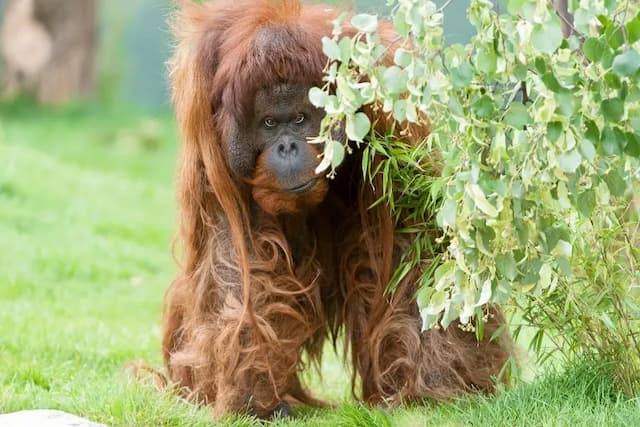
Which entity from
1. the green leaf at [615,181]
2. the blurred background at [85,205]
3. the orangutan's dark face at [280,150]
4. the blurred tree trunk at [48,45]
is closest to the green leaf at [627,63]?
the green leaf at [615,181]

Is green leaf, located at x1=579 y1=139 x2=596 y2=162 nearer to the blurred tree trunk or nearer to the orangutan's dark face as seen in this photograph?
the orangutan's dark face

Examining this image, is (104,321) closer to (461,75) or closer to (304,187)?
(304,187)

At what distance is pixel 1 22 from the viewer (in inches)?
651

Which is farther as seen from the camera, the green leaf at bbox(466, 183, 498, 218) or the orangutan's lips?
the orangutan's lips

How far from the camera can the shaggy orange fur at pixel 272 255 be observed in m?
3.88

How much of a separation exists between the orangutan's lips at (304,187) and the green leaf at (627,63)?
4.26 feet

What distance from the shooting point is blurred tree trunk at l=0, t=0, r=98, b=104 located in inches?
607

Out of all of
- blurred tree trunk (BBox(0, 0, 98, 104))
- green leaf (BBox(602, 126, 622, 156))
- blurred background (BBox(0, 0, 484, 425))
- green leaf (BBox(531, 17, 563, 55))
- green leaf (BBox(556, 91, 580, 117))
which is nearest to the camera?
green leaf (BBox(531, 17, 563, 55))

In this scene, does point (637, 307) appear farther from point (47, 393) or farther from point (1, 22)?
point (1, 22)

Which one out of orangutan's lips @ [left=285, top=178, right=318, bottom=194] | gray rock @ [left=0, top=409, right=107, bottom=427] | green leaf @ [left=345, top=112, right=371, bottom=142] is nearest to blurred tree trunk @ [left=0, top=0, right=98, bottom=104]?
orangutan's lips @ [left=285, top=178, right=318, bottom=194]

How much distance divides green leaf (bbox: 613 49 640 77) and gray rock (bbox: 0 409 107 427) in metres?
1.81

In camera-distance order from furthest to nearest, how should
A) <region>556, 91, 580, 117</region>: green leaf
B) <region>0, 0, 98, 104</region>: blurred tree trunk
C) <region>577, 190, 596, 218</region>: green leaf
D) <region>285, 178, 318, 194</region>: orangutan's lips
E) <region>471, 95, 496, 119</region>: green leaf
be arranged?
<region>0, 0, 98, 104</region>: blurred tree trunk < <region>285, 178, 318, 194</region>: orangutan's lips < <region>577, 190, 596, 218</region>: green leaf < <region>471, 95, 496, 119</region>: green leaf < <region>556, 91, 580, 117</region>: green leaf

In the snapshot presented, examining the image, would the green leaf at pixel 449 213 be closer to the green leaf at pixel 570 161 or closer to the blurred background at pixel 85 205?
the green leaf at pixel 570 161

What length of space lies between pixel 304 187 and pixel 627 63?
1352 millimetres
